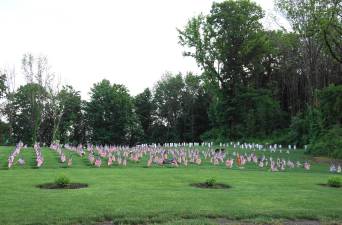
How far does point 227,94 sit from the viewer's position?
192 ft

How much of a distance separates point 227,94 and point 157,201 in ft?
158

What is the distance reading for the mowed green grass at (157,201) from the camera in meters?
9.72

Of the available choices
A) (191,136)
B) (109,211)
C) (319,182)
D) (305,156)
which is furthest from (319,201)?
(191,136)

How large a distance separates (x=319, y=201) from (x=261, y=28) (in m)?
47.8

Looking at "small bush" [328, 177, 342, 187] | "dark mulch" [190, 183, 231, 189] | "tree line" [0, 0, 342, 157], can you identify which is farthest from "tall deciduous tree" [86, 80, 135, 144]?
"small bush" [328, 177, 342, 187]

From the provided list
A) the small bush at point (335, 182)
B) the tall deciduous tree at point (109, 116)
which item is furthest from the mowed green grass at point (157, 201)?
the tall deciduous tree at point (109, 116)

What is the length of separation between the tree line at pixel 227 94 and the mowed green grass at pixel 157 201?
21.7 metres

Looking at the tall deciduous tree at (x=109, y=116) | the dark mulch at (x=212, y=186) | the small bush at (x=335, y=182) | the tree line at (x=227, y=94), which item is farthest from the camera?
the tall deciduous tree at (x=109, y=116)

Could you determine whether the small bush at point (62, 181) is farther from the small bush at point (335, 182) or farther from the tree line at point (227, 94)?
the tree line at point (227, 94)

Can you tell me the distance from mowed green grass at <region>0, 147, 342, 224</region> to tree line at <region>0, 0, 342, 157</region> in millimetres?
21718

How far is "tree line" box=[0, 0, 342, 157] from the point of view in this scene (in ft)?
133

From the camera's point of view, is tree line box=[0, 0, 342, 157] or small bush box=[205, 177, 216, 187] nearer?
small bush box=[205, 177, 216, 187]

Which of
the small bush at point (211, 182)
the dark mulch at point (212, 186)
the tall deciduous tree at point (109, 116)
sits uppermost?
the tall deciduous tree at point (109, 116)

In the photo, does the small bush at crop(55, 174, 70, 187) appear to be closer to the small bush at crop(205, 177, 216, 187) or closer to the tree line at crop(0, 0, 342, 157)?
the small bush at crop(205, 177, 216, 187)
